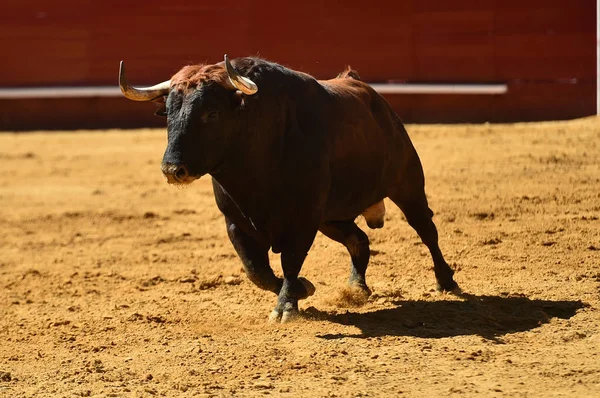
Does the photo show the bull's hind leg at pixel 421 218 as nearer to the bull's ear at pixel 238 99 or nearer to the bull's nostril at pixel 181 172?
the bull's ear at pixel 238 99

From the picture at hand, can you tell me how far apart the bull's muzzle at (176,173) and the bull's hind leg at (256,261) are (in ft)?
2.22

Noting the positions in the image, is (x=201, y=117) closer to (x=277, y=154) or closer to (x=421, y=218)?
(x=277, y=154)

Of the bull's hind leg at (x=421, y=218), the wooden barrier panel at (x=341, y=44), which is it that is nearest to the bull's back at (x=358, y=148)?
the bull's hind leg at (x=421, y=218)

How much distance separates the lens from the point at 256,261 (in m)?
5.26

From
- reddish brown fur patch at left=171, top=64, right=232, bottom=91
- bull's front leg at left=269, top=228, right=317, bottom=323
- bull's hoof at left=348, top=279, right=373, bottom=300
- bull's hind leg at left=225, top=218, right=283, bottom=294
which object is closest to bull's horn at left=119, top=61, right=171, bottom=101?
reddish brown fur patch at left=171, top=64, right=232, bottom=91

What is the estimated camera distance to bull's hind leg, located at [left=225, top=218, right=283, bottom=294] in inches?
207

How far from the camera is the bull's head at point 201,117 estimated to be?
472 cm

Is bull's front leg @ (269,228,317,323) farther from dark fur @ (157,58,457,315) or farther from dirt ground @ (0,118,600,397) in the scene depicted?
dirt ground @ (0,118,600,397)

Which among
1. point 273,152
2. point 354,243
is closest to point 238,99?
point 273,152

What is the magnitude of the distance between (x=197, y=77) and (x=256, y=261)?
970 mm

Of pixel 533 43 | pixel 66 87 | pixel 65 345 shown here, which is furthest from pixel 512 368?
pixel 66 87

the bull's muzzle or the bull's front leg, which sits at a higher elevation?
the bull's muzzle

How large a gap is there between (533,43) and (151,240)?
6.26 metres

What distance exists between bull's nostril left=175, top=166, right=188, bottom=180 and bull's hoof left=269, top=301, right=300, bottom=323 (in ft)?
2.69
